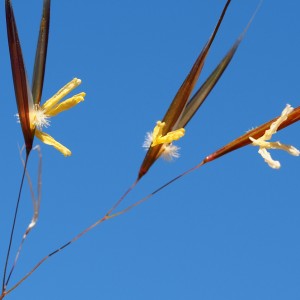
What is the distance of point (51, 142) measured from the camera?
3.51ft

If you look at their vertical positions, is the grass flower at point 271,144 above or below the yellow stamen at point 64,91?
below

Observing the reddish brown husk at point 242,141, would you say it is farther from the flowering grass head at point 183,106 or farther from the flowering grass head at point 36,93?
the flowering grass head at point 36,93

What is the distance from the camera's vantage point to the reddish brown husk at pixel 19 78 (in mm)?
899

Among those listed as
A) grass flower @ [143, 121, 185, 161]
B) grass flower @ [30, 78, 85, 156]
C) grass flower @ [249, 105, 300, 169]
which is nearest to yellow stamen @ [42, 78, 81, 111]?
grass flower @ [30, 78, 85, 156]

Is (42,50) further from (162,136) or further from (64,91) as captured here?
(162,136)

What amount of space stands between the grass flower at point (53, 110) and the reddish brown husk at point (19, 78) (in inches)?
0.6

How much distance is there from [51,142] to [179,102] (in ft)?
0.98

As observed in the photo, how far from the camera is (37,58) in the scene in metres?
0.99

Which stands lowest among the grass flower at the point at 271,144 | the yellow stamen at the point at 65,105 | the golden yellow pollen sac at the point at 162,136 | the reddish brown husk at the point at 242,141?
the grass flower at the point at 271,144

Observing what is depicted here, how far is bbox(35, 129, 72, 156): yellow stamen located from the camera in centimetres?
106

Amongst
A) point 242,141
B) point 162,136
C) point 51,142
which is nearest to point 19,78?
point 51,142

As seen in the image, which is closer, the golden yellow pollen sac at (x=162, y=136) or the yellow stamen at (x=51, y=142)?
the golden yellow pollen sac at (x=162, y=136)

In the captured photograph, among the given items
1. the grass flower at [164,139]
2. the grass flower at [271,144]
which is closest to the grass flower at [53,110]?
the grass flower at [164,139]

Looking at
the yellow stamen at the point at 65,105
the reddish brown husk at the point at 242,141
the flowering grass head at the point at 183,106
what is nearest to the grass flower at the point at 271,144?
the reddish brown husk at the point at 242,141
